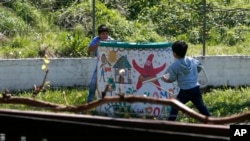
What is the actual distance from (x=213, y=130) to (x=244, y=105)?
8334mm

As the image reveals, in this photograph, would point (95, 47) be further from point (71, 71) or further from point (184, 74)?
point (71, 71)

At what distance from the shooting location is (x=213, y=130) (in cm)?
347

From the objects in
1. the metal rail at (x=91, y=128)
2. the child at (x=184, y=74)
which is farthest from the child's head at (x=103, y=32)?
the metal rail at (x=91, y=128)

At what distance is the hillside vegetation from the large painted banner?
477 cm

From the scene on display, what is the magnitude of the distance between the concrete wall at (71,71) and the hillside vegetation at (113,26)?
39.9 inches

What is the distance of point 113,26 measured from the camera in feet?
55.8

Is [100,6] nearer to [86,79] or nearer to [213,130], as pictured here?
[86,79]

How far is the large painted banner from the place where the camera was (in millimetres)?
10531

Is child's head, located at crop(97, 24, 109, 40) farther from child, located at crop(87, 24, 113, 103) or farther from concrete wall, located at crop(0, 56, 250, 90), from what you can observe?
concrete wall, located at crop(0, 56, 250, 90)

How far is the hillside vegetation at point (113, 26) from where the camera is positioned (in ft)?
51.6

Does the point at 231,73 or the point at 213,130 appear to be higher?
the point at 213,130

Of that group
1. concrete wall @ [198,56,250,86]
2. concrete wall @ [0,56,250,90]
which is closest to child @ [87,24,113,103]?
concrete wall @ [0,56,250,90]

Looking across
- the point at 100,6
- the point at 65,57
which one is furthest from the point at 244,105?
the point at 100,6

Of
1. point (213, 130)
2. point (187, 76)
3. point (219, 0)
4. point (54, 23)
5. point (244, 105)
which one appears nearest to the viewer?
point (213, 130)
